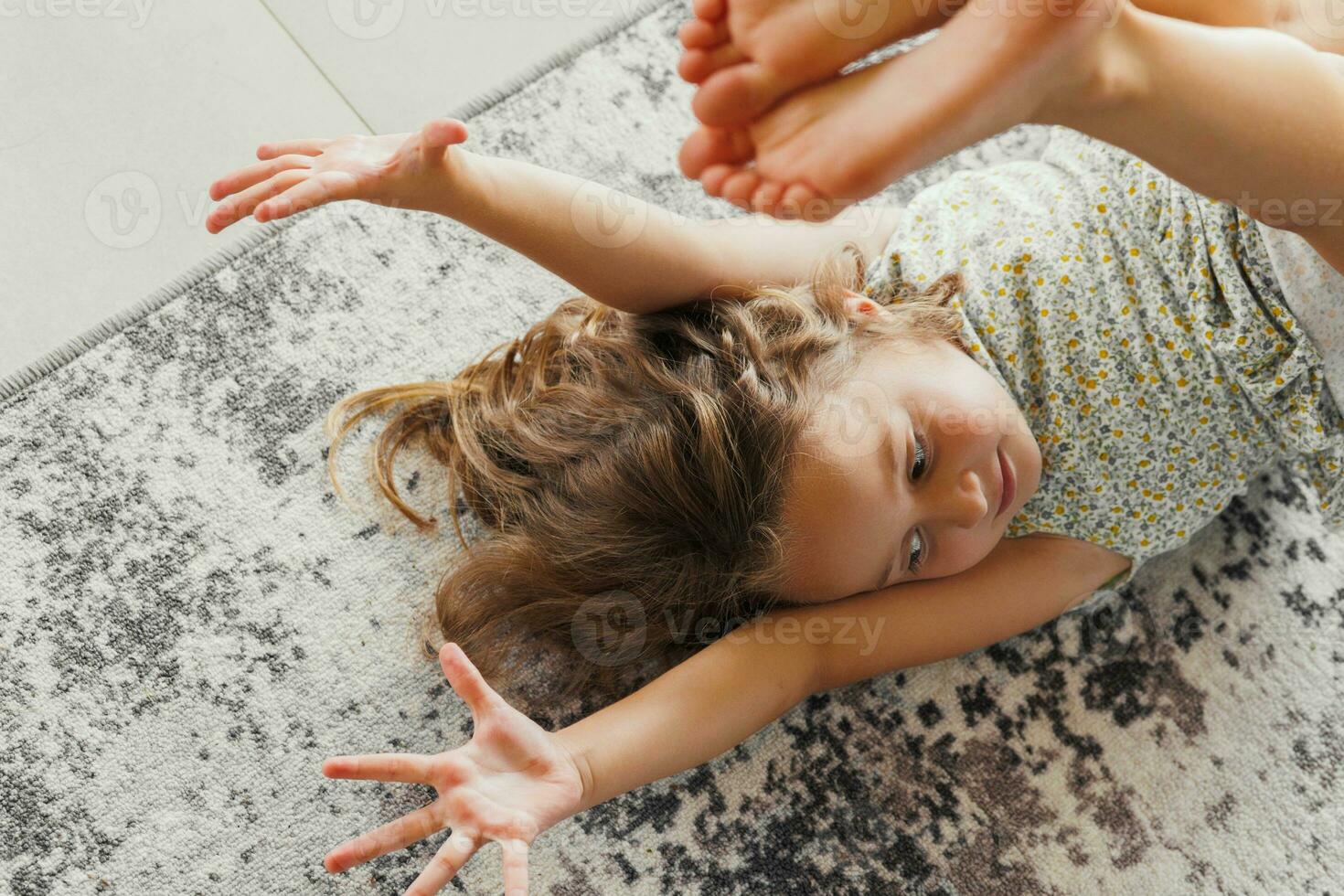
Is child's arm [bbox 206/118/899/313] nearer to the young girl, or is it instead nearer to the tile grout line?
the young girl

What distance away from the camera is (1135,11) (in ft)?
2.07

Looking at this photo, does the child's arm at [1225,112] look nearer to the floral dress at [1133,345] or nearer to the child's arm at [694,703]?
the floral dress at [1133,345]

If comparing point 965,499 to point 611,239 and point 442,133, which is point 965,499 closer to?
point 611,239

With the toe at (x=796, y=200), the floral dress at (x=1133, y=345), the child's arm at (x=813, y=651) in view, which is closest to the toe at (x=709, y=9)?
the toe at (x=796, y=200)

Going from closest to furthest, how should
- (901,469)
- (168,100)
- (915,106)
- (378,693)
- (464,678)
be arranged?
(915,106), (464,678), (901,469), (378,693), (168,100)

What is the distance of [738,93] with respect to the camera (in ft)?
2.04


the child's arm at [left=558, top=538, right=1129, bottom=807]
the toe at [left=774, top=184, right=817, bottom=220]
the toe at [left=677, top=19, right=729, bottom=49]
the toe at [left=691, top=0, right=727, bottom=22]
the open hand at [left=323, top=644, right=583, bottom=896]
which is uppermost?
the toe at [left=691, top=0, right=727, bottom=22]


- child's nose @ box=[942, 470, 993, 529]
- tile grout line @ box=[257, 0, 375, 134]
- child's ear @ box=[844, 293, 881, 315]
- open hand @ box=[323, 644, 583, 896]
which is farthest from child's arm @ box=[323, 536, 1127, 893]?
tile grout line @ box=[257, 0, 375, 134]

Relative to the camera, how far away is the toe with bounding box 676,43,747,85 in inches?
24.6

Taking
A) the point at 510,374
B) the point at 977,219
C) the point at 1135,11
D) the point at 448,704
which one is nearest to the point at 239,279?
the point at 510,374

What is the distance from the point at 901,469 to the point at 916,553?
0.11m

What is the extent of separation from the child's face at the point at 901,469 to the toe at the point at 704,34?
0.29 metres

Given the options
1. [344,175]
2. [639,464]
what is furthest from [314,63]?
[639,464]

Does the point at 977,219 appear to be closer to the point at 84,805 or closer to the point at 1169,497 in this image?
the point at 1169,497
